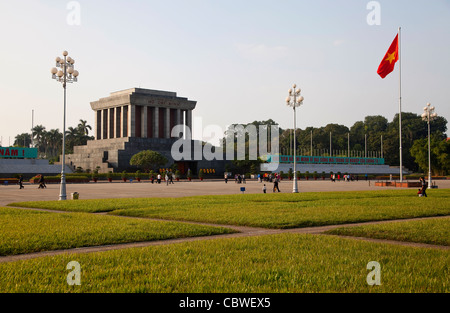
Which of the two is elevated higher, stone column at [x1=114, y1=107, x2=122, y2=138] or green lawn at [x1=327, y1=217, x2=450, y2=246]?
stone column at [x1=114, y1=107, x2=122, y2=138]

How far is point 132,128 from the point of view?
92875 mm

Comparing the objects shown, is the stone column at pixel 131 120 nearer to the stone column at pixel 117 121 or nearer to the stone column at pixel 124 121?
the stone column at pixel 124 121

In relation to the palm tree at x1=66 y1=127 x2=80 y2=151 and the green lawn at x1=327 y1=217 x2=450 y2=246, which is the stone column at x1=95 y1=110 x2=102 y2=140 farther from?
the green lawn at x1=327 y1=217 x2=450 y2=246

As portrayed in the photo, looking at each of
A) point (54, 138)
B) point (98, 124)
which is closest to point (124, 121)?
point (98, 124)

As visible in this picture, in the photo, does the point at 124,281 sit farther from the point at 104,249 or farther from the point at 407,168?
the point at 407,168

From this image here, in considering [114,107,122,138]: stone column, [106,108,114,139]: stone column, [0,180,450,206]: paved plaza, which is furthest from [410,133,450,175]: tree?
[106,108,114,139]: stone column

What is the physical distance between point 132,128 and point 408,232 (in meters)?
85.1

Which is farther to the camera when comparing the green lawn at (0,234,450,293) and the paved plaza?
the paved plaza

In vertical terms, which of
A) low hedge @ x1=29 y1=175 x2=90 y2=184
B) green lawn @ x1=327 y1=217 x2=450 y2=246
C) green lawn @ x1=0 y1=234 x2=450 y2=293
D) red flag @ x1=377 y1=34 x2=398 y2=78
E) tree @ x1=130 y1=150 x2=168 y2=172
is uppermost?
red flag @ x1=377 y1=34 x2=398 y2=78

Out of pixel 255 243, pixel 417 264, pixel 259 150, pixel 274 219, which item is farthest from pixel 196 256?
pixel 259 150

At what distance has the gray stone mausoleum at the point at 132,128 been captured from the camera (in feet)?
283

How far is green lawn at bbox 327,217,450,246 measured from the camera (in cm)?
1075

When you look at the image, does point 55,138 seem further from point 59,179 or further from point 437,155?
→ point 437,155

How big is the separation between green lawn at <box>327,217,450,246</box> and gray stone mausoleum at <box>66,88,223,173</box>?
73.4 m
